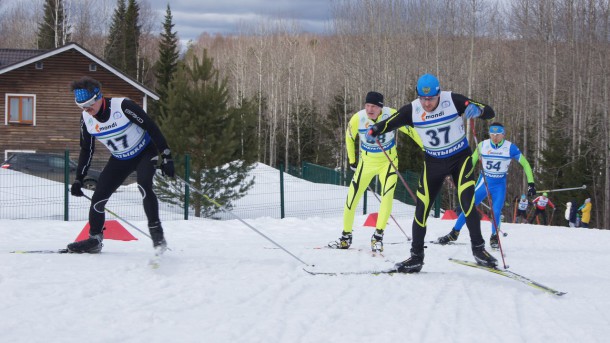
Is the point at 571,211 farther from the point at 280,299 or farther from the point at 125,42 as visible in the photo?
the point at 125,42

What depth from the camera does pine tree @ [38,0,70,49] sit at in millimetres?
54628

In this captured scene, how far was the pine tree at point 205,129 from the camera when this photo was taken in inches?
655

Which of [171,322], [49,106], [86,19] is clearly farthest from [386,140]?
[86,19]

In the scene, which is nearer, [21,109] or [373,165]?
[373,165]

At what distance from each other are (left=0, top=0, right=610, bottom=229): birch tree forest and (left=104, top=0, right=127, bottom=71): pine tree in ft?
28.1

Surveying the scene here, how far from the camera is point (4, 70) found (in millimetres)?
29781

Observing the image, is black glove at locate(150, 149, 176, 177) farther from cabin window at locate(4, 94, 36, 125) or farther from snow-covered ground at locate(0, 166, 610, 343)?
cabin window at locate(4, 94, 36, 125)

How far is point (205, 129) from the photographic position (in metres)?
16.9

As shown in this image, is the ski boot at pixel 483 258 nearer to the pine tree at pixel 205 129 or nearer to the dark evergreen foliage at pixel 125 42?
the pine tree at pixel 205 129

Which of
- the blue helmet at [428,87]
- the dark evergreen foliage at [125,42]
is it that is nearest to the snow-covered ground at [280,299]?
the blue helmet at [428,87]

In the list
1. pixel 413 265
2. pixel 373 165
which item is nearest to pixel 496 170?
pixel 373 165

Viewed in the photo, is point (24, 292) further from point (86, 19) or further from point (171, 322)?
point (86, 19)

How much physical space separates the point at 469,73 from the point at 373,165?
3714cm

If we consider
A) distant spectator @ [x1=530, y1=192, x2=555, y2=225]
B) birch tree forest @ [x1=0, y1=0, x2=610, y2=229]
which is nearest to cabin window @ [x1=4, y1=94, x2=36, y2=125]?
birch tree forest @ [x1=0, y1=0, x2=610, y2=229]
